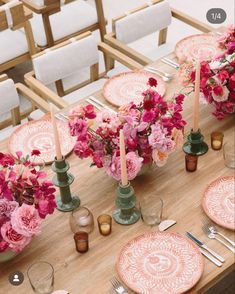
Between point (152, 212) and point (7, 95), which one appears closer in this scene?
point (152, 212)

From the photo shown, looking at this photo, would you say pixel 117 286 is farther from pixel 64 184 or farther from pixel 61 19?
pixel 61 19

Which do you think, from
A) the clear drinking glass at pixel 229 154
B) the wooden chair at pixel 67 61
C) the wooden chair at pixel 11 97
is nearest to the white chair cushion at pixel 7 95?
the wooden chair at pixel 11 97

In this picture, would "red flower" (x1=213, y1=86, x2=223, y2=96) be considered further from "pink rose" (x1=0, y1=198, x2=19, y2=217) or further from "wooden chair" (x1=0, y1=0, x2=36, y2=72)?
"wooden chair" (x1=0, y1=0, x2=36, y2=72)

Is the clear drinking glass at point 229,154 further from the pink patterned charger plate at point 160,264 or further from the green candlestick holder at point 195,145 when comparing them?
the pink patterned charger plate at point 160,264

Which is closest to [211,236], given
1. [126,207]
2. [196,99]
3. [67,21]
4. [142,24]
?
[126,207]

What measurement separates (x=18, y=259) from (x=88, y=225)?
29 centimetres

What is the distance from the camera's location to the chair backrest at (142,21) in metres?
3.50

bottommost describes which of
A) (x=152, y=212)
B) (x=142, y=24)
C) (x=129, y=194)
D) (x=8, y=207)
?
(x=142, y=24)

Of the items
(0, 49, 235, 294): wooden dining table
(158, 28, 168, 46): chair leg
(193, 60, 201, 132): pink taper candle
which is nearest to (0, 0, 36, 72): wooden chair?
(158, 28, 168, 46): chair leg

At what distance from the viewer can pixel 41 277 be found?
2006 mm

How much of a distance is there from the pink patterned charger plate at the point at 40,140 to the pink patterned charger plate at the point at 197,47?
85cm

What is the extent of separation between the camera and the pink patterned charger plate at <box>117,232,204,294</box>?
1971 millimetres

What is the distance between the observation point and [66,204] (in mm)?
2303

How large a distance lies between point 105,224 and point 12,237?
0.38 m
